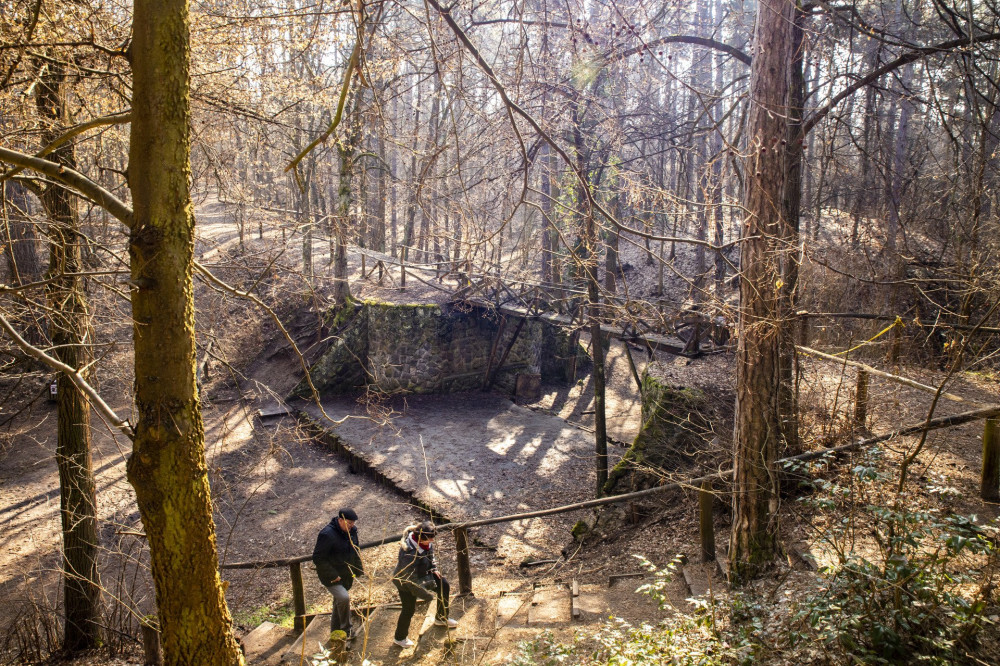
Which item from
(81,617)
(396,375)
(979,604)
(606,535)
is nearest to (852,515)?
(979,604)

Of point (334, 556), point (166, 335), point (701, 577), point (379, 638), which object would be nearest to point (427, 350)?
point (334, 556)

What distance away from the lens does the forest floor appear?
6.19 m

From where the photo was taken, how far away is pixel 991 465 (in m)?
6.12

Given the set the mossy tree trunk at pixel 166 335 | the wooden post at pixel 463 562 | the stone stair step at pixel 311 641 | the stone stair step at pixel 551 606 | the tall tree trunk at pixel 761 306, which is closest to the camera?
the mossy tree trunk at pixel 166 335

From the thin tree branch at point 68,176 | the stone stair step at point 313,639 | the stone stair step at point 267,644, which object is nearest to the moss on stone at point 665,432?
the stone stair step at point 313,639

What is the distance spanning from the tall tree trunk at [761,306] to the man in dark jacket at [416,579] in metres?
2.78

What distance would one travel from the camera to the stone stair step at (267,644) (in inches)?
241

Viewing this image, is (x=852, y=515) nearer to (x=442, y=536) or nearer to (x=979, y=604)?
(x=979, y=604)

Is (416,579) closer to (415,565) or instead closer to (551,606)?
(415,565)

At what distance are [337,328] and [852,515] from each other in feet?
48.2

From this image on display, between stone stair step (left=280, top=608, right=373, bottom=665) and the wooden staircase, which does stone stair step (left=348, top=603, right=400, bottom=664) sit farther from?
stone stair step (left=280, top=608, right=373, bottom=665)

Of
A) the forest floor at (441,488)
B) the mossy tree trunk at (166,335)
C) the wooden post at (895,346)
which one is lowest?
the forest floor at (441,488)

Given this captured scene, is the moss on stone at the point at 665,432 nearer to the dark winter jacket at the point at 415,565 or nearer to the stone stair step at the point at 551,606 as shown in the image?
the stone stair step at the point at 551,606

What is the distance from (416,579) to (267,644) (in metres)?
1.79
